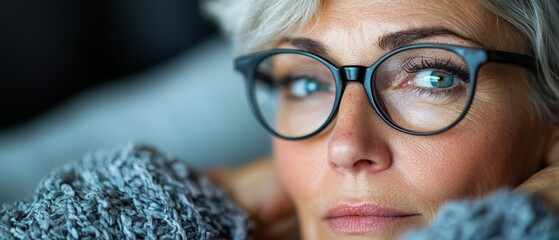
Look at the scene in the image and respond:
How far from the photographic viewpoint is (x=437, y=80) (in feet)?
3.84

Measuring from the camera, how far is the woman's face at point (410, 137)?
113cm

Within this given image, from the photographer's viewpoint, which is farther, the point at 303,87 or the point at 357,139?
the point at 303,87

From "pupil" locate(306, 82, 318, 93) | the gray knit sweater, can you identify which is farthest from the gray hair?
the gray knit sweater

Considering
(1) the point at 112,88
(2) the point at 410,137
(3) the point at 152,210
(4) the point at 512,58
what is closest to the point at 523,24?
(4) the point at 512,58

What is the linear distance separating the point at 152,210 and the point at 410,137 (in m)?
0.46

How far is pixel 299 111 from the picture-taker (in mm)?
1368

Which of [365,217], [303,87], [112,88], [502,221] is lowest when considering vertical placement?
[502,221]

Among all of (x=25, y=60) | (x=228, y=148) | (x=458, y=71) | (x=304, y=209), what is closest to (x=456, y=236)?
(x=458, y=71)

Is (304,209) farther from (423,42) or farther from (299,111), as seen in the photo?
(423,42)

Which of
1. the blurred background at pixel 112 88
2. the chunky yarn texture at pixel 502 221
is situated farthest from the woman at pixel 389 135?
the blurred background at pixel 112 88

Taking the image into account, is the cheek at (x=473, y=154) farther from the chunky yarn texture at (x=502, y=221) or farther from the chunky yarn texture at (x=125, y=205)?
the chunky yarn texture at (x=125, y=205)

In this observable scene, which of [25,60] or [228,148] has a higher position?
[25,60]

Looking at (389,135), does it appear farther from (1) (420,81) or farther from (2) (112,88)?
(2) (112,88)

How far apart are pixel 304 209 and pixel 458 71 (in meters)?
0.41
